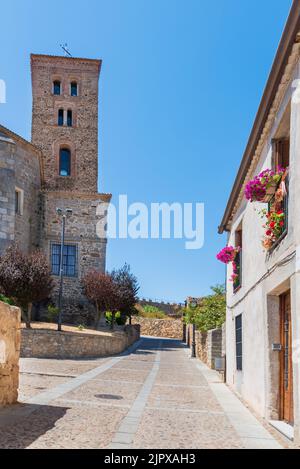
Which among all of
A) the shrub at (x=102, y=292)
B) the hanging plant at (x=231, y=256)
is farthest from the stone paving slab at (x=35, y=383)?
the shrub at (x=102, y=292)

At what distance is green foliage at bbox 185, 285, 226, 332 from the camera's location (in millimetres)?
21453

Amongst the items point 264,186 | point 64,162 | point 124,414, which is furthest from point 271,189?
point 64,162

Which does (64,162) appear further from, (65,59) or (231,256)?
(231,256)

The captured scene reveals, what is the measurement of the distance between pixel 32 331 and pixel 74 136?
62.3ft

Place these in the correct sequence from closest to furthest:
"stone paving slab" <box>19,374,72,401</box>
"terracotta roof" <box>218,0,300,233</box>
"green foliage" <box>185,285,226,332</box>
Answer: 1. "terracotta roof" <box>218,0,300,233</box>
2. "stone paving slab" <box>19,374,72,401</box>
3. "green foliage" <box>185,285,226,332</box>

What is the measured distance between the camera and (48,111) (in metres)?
34.8

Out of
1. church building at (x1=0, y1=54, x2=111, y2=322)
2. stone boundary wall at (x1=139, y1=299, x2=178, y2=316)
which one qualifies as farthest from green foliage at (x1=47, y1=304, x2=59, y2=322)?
stone boundary wall at (x1=139, y1=299, x2=178, y2=316)

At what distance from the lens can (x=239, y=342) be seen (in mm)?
11523

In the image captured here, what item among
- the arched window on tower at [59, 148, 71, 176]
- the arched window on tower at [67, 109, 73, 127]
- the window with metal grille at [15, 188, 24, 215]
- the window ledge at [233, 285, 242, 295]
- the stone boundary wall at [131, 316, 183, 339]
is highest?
the arched window on tower at [67, 109, 73, 127]

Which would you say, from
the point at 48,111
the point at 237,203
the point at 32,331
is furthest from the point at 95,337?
the point at 48,111

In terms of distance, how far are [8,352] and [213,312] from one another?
1512 centimetres

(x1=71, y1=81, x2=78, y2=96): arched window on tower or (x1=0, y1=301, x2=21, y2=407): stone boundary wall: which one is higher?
(x1=71, y1=81, x2=78, y2=96): arched window on tower

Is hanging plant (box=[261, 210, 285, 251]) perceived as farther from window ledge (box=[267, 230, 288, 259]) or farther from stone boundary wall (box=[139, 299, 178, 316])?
stone boundary wall (box=[139, 299, 178, 316])

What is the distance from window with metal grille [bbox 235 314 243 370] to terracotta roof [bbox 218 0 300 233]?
294cm
